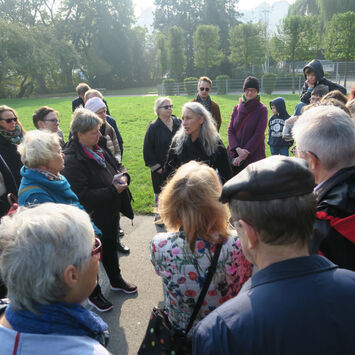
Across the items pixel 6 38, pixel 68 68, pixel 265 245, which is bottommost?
pixel 265 245

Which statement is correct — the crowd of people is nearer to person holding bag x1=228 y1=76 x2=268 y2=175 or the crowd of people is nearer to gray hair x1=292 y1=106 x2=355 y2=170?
gray hair x1=292 y1=106 x2=355 y2=170

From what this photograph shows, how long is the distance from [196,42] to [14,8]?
2735cm

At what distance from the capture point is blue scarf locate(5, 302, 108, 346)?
3.88 ft

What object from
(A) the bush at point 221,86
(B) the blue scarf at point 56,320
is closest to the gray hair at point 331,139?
(B) the blue scarf at point 56,320

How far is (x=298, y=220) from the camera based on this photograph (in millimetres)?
1122

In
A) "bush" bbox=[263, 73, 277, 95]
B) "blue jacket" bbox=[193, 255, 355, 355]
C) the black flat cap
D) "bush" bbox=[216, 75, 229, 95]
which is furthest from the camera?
"bush" bbox=[216, 75, 229, 95]

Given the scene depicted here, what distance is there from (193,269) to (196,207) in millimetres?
348

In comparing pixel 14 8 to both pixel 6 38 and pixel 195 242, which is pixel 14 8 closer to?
pixel 6 38

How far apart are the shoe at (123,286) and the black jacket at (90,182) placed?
74 cm

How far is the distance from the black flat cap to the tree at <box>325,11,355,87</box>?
26.2m

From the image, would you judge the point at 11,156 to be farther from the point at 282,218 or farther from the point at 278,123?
the point at 278,123

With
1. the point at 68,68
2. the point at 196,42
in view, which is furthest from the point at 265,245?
the point at 68,68

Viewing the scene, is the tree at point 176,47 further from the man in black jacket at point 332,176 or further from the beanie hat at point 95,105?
the man in black jacket at point 332,176

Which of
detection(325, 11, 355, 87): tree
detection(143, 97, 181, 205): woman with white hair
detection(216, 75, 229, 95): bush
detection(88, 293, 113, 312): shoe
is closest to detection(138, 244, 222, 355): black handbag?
detection(88, 293, 113, 312): shoe
